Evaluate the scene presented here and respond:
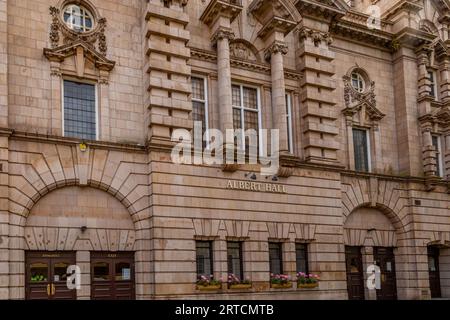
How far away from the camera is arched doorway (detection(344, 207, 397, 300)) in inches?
1307

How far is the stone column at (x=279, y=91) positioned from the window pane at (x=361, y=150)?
5961mm

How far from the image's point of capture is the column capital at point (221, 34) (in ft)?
96.8

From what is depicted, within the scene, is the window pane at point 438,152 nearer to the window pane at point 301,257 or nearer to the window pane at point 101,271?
the window pane at point 301,257

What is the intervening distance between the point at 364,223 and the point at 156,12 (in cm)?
1637

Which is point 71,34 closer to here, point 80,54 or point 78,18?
point 80,54

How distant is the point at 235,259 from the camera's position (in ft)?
94.2

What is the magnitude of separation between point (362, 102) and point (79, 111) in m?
17.0

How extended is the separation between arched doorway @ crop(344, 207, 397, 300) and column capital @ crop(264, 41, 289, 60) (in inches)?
383

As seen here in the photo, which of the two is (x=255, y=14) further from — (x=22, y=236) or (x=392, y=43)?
(x=22, y=236)

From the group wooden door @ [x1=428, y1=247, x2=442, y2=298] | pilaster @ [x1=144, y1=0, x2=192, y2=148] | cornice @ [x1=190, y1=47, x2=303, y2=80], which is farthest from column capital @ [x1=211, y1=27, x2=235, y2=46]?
wooden door @ [x1=428, y1=247, x2=442, y2=298]

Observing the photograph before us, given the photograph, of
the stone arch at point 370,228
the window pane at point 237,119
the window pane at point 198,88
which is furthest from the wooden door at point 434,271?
the window pane at point 198,88

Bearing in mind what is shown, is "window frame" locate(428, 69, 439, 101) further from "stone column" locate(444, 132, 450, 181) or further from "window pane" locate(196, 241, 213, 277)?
"window pane" locate(196, 241, 213, 277)

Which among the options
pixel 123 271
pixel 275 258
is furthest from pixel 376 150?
pixel 123 271

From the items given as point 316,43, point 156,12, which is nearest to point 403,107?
point 316,43
